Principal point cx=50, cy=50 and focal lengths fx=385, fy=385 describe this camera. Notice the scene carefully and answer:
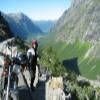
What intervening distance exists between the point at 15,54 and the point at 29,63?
2.91m

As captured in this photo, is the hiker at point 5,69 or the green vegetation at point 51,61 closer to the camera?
the hiker at point 5,69

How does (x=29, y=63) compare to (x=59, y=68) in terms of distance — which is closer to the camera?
(x=29, y=63)

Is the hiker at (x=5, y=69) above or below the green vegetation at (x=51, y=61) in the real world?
below

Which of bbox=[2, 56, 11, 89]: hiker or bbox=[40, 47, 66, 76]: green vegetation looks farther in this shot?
bbox=[40, 47, 66, 76]: green vegetation

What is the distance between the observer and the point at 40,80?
29.1 meters

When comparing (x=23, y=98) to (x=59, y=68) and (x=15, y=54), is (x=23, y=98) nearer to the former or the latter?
(x=15, y=54)

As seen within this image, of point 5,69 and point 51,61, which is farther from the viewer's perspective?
point 51,61

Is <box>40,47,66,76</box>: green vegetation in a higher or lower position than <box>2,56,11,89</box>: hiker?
higher

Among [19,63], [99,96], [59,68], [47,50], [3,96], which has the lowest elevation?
[3,96]

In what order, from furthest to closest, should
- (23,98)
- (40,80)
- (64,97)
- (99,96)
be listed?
(99,96) < (40,80) < (64,97) < (23,98)

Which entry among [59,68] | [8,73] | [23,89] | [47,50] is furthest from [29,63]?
[47,50]

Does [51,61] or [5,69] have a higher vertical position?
[51,61]

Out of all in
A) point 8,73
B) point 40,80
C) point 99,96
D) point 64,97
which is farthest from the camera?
point 99,96

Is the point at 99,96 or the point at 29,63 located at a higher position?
the point at 99,96
